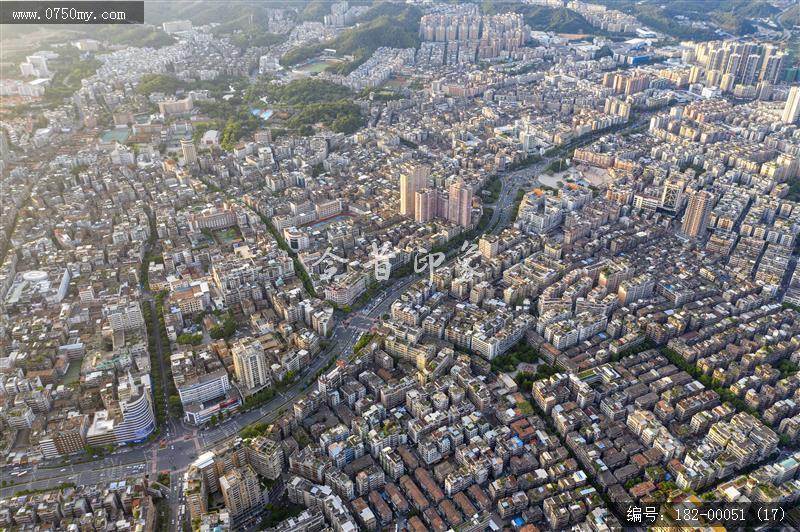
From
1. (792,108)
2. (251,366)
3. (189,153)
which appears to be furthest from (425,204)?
(792,108)

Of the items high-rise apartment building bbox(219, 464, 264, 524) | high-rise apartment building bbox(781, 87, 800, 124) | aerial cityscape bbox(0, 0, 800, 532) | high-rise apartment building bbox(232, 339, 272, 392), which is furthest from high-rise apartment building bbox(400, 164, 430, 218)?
high-rise apartment building bbox(781, 87, 800, 124)

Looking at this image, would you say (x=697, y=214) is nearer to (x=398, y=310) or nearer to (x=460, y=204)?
(x=460, y=204)

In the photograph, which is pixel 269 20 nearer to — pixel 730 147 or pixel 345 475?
pixel 730 147

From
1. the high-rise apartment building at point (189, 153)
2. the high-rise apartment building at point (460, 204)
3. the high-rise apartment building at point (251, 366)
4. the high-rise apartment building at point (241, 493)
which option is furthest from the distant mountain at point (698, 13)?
the high-rise apartment building at point (241, 493)

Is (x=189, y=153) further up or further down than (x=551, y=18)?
further down

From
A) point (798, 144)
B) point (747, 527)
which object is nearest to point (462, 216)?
point (747, 527)

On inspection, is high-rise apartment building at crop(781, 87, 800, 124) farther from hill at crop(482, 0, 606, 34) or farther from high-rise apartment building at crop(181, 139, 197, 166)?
high-rise apartment building at crop(181, 139, 197, 166)

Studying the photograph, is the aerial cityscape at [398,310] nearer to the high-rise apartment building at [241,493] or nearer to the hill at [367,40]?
the high-rise apartment building at [241,493]
